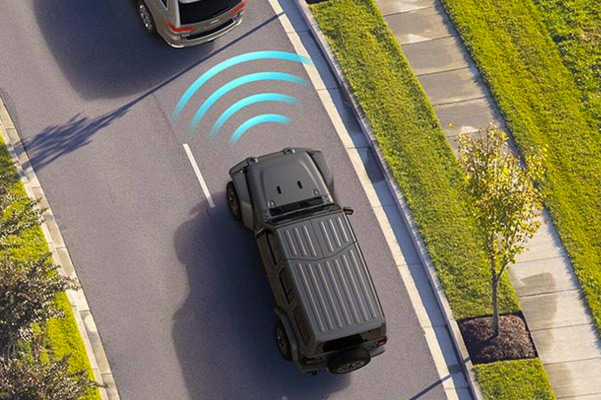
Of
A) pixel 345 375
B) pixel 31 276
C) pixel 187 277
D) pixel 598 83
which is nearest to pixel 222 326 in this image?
pixel 187 277

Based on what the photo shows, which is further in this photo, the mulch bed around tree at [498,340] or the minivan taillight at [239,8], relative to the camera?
the minivan taillight at [239,8]

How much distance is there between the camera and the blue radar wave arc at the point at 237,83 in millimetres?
24344

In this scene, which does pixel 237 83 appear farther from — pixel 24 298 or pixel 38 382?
pixel 38 382

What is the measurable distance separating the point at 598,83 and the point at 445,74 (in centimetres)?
411

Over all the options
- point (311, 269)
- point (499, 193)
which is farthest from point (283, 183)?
point (499, 193)

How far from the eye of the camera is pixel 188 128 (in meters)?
24.2

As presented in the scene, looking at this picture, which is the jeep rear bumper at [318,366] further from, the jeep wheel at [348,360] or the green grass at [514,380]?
the green grass at [514,380]

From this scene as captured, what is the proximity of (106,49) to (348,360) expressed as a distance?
→ 11.0 metres

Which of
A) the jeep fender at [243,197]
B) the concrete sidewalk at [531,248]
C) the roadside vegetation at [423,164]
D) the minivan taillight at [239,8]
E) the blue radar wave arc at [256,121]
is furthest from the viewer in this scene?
the minivan taillight at [239,8]

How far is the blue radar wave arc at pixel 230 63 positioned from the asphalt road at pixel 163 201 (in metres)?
0.20

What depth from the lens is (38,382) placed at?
747 inches

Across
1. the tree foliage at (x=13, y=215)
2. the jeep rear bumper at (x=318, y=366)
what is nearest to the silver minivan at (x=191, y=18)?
the tree foliage at (x=13, y=215)

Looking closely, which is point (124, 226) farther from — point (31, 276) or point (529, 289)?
point (529, 289)

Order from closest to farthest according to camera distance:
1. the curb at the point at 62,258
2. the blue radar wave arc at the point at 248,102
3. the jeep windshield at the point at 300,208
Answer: the curb at the point at 62,258 → the jeep windshield at the point at 300,208 → the blue radar wave arc at the point at 248,102
